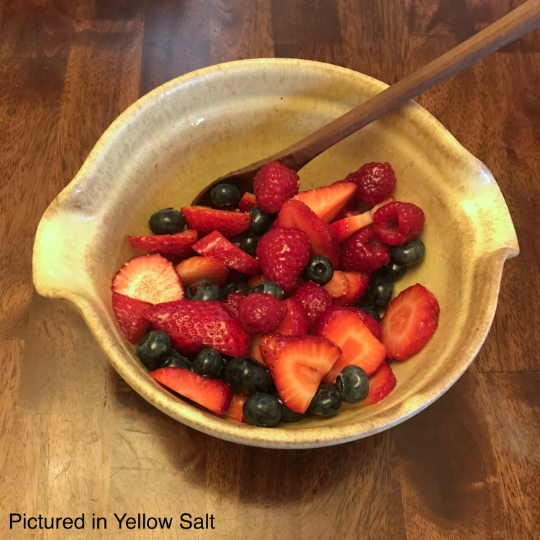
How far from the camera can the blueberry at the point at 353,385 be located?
30.6 inches

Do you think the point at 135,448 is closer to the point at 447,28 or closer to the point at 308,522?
the point at 308,522

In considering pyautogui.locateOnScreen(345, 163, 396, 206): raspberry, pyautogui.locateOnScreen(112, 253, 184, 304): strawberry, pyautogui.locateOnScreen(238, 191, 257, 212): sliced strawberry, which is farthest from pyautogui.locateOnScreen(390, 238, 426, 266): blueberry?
pyautogui.locateOnScreen(112, 253, 184, 304): strawberry

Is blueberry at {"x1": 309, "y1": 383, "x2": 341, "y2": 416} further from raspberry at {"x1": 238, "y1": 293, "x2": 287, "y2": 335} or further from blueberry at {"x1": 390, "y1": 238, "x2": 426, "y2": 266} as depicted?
blueberry at {"x1": 390, "y1": 238, "x2": 426, "y2": 266}

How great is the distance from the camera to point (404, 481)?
91 cm

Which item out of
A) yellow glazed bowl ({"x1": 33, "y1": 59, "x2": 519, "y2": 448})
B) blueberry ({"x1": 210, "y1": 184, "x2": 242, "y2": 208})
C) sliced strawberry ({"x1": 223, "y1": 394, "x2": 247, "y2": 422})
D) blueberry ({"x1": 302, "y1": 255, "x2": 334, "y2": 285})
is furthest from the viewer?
blueberry ({"x1": 210, "y1": 184, "x2": 242, "y2": 208})

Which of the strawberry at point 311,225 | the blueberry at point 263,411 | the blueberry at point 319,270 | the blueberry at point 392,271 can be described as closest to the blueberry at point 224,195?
the strawberry at point 311,225

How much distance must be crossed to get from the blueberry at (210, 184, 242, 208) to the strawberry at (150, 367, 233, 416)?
417 mm

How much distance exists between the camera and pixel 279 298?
2.89ft

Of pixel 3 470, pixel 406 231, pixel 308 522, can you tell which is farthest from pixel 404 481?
pixel 3 470

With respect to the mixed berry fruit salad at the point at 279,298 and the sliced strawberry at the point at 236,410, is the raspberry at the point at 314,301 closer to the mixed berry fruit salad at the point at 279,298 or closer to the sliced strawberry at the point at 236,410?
the mixed berry fruit salad at the point at 279,298

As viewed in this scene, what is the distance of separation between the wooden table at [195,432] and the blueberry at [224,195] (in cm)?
41

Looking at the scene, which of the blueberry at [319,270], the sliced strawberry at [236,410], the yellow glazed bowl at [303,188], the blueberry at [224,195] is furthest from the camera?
the blueberry at [224,195]

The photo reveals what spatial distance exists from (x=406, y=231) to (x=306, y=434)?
1.52 feet

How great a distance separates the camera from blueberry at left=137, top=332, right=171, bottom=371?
0.79 metres
